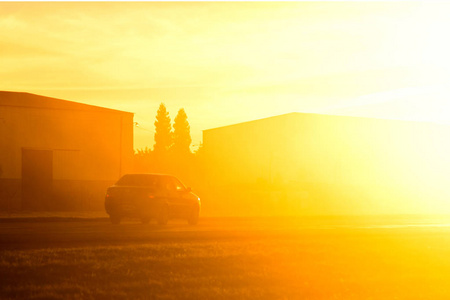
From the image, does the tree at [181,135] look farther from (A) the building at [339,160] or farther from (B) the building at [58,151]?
(B) the building at [58,151]

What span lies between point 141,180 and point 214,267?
12.0 m

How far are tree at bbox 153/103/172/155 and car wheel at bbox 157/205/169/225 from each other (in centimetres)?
8444

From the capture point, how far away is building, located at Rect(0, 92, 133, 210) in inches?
1556

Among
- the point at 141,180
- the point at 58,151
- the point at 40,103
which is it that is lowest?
the point at 141,180

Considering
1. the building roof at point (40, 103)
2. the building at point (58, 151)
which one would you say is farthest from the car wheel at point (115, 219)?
the building roof at point (40, 103)

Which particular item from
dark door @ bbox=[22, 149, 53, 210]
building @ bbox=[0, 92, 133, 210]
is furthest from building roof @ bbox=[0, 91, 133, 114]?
dark door @ bbox=[22, 149, 53, 210]

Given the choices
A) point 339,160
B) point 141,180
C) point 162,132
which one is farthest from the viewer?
point 162,132

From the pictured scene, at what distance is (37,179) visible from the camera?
40.2 m

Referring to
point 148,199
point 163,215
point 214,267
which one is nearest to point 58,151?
point 163,215

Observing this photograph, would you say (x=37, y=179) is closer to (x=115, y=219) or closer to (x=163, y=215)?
(x=115, y=219)

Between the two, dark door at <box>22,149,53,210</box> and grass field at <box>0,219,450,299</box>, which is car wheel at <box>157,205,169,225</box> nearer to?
grass field at <box>0,219,450,299</box>

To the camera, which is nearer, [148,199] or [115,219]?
[148,199]

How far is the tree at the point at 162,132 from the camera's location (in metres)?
109

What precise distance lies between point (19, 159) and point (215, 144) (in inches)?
1336
